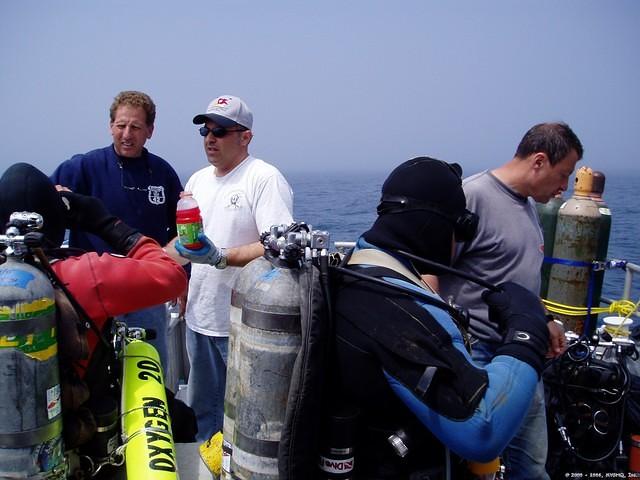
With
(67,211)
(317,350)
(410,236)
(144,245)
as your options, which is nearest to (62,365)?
(144,245)

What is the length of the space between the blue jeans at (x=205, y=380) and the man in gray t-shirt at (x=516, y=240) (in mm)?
1622

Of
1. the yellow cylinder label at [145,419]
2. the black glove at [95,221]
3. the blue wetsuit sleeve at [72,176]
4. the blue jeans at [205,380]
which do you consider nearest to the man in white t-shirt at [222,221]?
the blue jeans at [205,380]

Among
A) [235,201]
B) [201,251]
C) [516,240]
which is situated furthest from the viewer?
[235,201]

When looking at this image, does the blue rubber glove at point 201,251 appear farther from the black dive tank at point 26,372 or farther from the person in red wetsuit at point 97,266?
the black dive tank at point 26,372

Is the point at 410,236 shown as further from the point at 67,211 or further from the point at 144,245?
the point at 67,211

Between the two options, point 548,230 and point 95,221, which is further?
point 548,230

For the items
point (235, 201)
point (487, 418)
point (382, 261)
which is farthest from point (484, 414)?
point (235, 201)

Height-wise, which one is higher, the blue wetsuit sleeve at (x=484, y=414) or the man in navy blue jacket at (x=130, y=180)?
the man in navy blue jacket at (x=130, y=180)

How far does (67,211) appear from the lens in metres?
2.53

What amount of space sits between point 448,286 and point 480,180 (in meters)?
0.64

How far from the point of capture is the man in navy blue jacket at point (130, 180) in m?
3.76

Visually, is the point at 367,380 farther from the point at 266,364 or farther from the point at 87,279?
the point at 87,279

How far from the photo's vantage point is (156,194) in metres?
3.93

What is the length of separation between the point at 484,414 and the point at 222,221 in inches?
95.4
